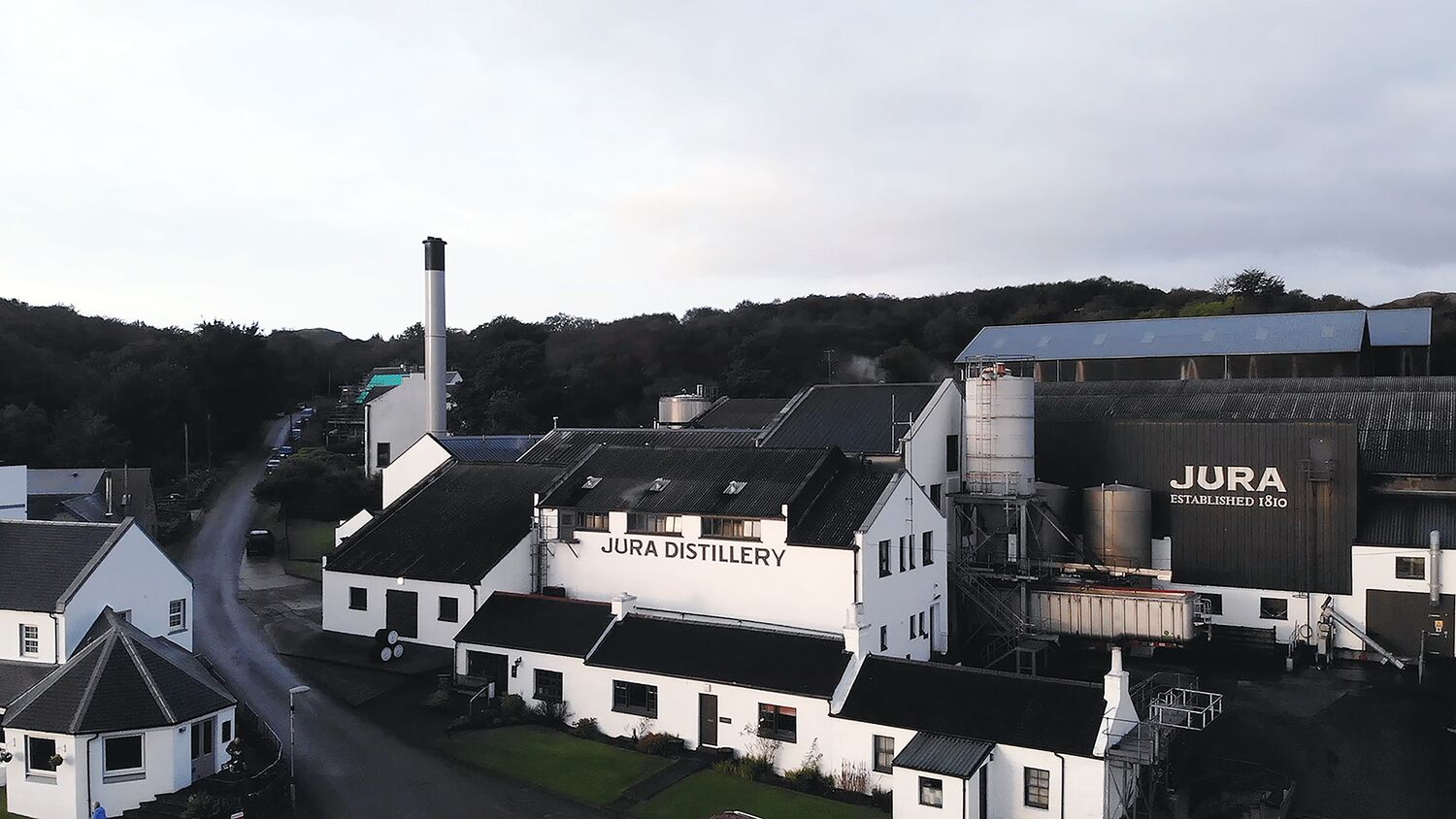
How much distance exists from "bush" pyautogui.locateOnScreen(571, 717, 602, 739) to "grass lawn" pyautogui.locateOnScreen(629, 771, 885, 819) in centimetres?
432

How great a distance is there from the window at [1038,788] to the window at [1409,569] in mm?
21795

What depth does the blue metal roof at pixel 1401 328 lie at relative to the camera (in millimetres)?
58094

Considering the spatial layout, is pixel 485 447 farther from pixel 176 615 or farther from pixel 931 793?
pixel 931 793

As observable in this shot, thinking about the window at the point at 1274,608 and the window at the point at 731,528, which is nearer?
the window at the point at 731,528

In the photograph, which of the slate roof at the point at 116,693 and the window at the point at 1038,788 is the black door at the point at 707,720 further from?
the slate roof at the point at 116,693

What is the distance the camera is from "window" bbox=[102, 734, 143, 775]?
75.8 ft

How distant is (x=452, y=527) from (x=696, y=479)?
33.0ft

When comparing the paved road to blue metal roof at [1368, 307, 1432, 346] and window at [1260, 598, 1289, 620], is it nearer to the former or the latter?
window at [1260, 598, 1289, 620]

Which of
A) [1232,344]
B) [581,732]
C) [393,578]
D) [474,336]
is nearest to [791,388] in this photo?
[474,336]

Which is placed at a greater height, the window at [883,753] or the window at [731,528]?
the window at [731,528]

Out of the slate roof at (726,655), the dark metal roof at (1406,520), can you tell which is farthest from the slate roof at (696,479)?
the dark metal roof at (1406,520)

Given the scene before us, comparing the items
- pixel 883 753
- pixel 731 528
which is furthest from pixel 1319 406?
pixel 883 753

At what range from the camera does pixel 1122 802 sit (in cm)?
2136

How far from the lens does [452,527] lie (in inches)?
1476
